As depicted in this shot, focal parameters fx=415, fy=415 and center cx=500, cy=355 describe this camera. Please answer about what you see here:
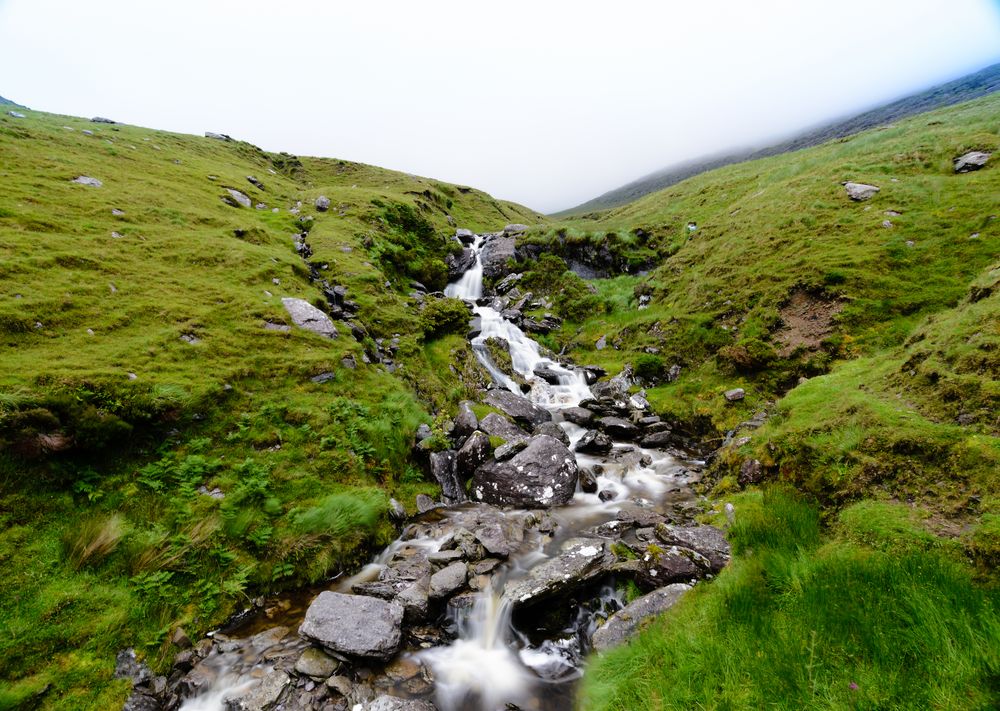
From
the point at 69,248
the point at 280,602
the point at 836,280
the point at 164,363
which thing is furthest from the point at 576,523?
the point at 69,248

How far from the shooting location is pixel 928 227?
20344 millimetres

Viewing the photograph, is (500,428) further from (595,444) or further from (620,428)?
(620,428)

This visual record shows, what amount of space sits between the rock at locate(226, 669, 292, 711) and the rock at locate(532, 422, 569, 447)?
38.8 feet

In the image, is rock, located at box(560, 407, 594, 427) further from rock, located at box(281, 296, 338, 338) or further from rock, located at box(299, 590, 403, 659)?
rock, located at box(299, 590, 403, 659)

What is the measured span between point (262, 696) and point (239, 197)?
41166mm

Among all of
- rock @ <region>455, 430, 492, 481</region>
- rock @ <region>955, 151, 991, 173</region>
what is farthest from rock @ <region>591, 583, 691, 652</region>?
rock @ <region>955, 151, 991, 173</region>

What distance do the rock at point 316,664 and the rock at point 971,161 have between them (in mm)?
38356

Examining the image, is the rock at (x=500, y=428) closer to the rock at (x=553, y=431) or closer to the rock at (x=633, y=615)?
the rock at (x=553, y=431)

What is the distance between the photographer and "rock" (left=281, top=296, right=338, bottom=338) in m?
16.7

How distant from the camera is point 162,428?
1049 cm

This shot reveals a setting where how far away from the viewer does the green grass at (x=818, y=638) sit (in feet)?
11.8

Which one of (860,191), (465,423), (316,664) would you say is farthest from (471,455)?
(860,191)

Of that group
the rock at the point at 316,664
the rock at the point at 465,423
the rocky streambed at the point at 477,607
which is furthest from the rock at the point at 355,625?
the rock at the point at 465,423

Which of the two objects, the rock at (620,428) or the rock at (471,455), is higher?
the rock at (471,455)
